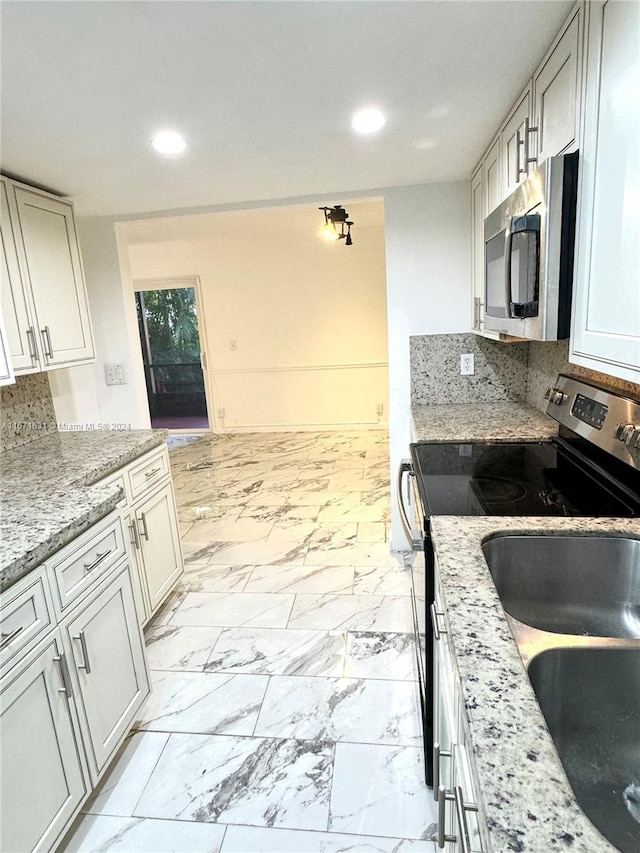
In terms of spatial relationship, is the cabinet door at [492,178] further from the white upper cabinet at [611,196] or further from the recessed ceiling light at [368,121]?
the white upper cabinet at [611,196]

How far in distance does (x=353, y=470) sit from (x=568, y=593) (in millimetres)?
3502

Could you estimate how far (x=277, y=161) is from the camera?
211 centimetres

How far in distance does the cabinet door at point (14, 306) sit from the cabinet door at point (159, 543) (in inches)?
33.0

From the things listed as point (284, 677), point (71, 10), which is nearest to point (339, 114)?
point (71, 10)

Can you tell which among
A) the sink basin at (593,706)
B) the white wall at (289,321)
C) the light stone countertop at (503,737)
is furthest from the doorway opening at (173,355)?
the sink basin at (593,706)

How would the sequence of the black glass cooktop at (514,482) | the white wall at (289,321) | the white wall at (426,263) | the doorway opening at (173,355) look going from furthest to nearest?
the doorway opening at (173,355) → the white wall at (289,321) → the white wall at (426,263) → the black glass cooktop at (514,482)

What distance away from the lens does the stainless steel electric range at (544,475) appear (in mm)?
1330

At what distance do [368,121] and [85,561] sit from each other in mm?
1787

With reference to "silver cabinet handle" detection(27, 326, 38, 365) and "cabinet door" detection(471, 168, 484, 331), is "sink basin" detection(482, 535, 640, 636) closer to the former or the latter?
"cabinet door" detection(471, 168, 484, 331)

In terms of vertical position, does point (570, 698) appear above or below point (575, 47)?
below

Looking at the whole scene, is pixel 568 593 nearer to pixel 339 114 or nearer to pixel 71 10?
pixel 339 114

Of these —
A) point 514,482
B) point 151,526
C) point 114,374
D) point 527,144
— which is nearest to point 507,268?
point 527,144

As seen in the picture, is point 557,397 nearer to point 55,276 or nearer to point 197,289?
point 55,276

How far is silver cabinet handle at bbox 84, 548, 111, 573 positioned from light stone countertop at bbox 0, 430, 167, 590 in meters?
0.12
